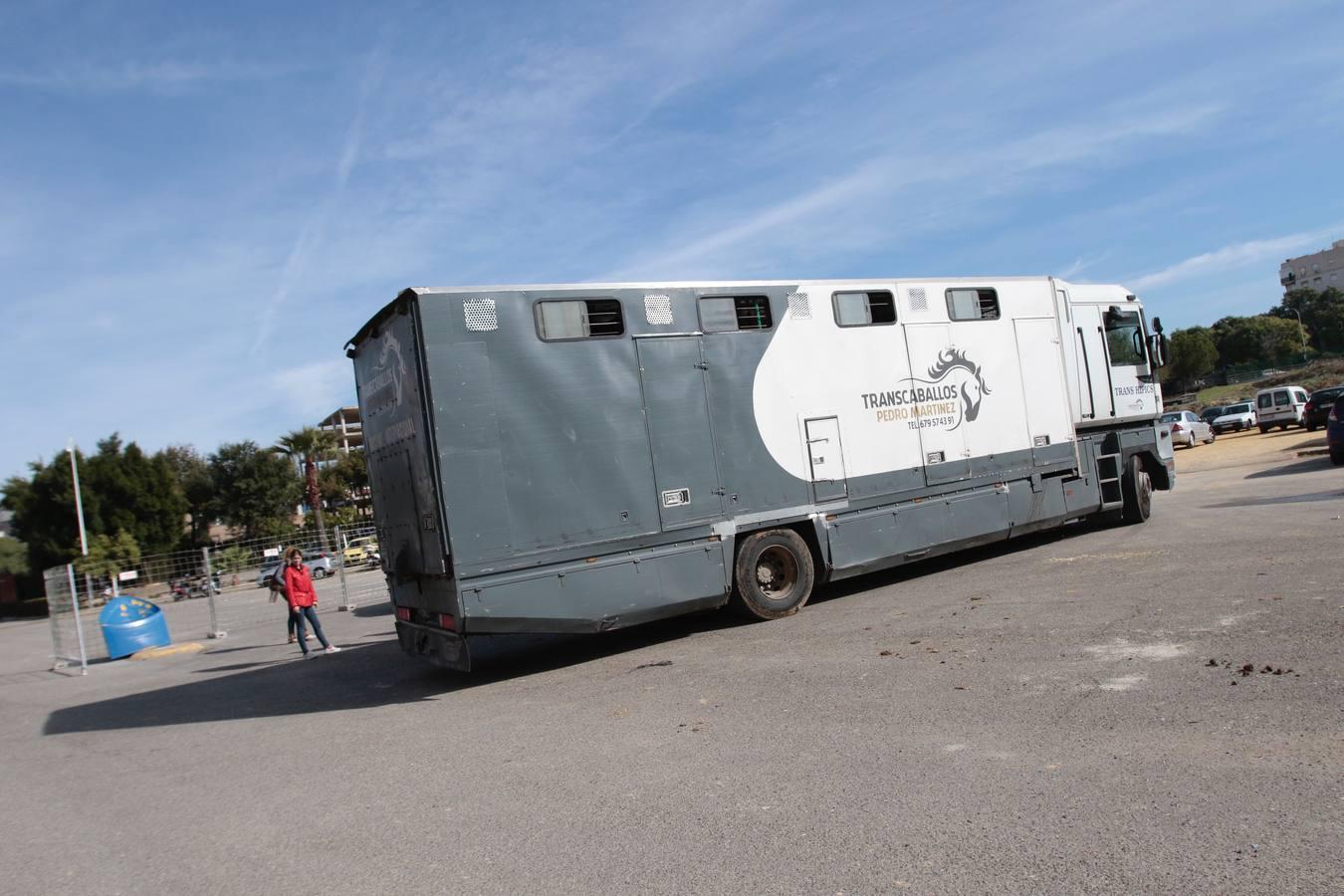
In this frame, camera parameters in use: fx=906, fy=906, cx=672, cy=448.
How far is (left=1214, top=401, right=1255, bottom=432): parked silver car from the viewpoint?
135 feet

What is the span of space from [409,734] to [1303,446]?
27641 mm

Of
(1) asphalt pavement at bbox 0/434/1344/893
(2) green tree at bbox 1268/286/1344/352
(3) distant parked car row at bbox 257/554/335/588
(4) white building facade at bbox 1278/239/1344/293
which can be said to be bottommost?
(1) asphalt pavement at bbox 0/434/1344/893

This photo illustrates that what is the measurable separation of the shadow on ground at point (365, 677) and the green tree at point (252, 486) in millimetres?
52973

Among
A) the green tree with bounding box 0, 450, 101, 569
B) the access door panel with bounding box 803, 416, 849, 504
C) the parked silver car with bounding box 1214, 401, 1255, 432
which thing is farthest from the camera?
the green tree with bounding box 0, 450, 101, 569

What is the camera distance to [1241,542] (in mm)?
10367

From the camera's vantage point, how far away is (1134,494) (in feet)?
44.8

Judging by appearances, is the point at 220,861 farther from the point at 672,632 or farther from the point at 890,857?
the point at 672,632

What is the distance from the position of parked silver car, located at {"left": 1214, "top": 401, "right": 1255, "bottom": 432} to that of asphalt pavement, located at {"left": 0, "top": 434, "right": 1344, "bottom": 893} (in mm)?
36159

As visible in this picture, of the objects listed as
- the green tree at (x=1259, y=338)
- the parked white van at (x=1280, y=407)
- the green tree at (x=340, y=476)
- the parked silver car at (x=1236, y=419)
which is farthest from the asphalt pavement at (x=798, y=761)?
the green tree at (x=1259, y=338)

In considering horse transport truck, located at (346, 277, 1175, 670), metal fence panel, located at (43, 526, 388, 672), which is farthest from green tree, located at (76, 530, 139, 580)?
horse transport truck, located at (346, 277, 1175, 670)

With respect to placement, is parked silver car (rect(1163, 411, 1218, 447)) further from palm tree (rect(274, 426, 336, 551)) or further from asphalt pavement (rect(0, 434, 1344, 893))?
palm tree (rect(274, 426, 336, 551))

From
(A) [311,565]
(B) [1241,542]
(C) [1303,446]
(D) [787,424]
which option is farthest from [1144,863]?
(C) [1303,446]

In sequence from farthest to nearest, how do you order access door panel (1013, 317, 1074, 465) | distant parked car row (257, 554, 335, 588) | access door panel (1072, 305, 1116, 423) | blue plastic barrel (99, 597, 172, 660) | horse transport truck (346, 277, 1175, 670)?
distant parked car row (257, 554, 335, 588)
blue plastic barrel (99, 597, 172, 660)
access door panel (1072, 305, 1116, 423)
access door panel (1013, 317, 1074, 465)
horse transport truck (346, 277, 1175, 670)

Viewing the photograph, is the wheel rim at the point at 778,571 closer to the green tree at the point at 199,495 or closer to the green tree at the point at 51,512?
the green tree at the point at 51,512
